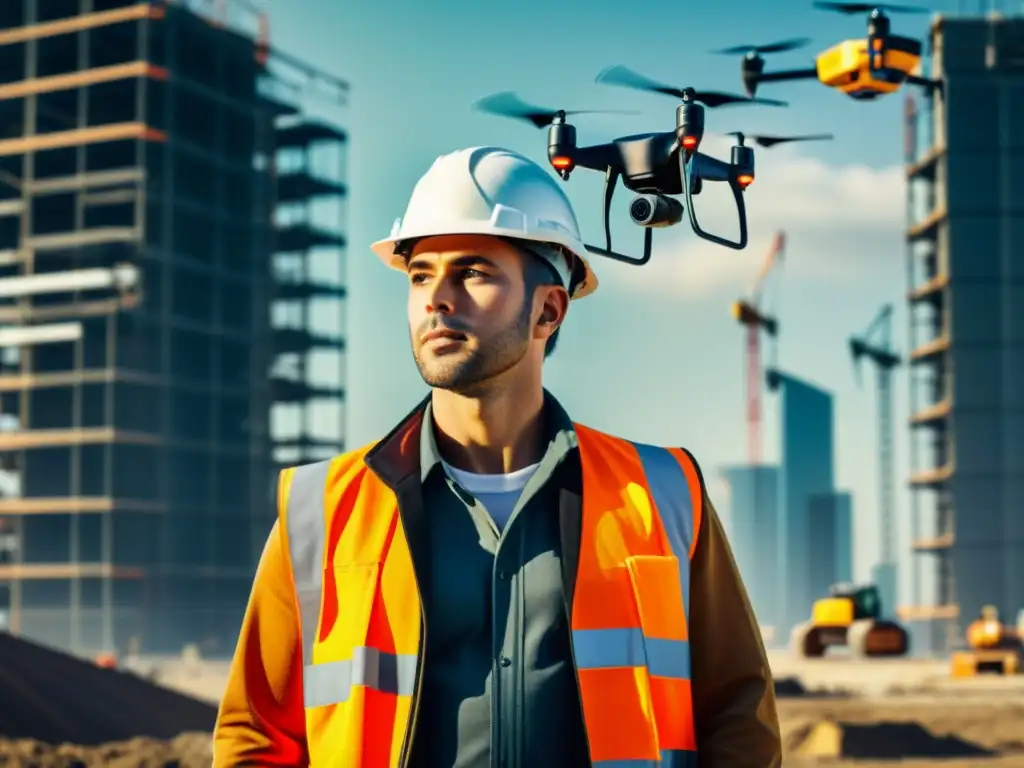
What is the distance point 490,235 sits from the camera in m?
3.31

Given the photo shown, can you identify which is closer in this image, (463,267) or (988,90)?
(463,267)

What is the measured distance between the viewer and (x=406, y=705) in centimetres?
306

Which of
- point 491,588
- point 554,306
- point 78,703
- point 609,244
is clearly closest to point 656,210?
point 609,244

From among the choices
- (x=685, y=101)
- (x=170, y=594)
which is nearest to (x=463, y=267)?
(x=685, y=101)

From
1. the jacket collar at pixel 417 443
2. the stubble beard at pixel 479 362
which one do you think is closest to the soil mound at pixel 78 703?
the jacket collar at pixel 417 443

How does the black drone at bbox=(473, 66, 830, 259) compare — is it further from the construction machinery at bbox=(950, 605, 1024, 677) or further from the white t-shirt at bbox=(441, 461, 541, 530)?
the construction machinery at bbox=(950, 605, 1024, 677)

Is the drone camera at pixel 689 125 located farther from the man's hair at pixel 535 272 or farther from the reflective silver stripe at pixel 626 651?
the reflective silver stripe at pixel 626 651

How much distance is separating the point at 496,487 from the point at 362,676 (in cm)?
44

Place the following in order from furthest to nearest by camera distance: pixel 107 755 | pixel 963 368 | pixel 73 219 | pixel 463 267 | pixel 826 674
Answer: pixel 73 219, pixel 963 368, pixel 826 674, pixel 107 755, pixel 463 267

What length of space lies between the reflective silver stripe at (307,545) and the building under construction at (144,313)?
7027cm

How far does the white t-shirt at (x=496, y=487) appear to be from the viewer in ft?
10.6

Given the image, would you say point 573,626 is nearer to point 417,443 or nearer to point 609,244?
point 417,443

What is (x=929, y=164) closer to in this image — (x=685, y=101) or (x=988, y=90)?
(x=988, y=90)

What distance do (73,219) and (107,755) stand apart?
220ft
